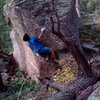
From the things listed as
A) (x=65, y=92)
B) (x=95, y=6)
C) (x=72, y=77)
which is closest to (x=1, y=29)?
(x=95, y=6)

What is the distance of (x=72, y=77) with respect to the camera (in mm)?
6711

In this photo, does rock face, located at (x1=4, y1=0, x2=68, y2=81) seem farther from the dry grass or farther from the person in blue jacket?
the dry grass

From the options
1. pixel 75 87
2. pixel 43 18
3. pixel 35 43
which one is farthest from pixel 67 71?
pixel 43 18

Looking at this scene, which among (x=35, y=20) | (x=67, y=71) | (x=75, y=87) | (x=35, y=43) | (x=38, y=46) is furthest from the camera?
(x=35, y=20)

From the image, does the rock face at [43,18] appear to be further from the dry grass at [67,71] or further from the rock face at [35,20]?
the dry grass at [67,71]

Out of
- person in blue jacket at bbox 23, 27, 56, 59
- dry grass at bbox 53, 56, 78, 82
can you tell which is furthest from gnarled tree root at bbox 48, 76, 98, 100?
person in blue jacket at bbox 23, 27, 56, 59

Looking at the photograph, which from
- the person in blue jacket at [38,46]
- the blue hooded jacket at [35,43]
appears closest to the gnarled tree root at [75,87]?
the person in blue jacket at [38,46]

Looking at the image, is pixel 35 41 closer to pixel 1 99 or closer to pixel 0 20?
pixel 1 99

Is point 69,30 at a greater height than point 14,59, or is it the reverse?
point 69,30

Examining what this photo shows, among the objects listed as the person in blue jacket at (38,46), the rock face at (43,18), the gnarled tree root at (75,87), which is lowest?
the gnarled tree root at (75,87)

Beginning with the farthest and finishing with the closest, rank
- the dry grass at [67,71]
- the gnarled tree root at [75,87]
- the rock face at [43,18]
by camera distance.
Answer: the rock face at [43,18] → the dry grass at [67,71] → the gnarled tree root at [75,87]

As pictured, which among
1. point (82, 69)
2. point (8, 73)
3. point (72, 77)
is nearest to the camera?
point (82, 69)

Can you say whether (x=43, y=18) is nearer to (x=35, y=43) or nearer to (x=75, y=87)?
(x=35, y=43)

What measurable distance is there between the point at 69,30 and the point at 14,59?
5072mm
